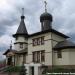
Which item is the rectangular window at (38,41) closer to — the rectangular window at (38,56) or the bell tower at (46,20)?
the rectangular window at (38,56)

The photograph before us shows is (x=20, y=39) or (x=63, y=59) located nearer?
(x=63, y=59)

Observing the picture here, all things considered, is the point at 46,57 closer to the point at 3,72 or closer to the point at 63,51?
the point at 63,51

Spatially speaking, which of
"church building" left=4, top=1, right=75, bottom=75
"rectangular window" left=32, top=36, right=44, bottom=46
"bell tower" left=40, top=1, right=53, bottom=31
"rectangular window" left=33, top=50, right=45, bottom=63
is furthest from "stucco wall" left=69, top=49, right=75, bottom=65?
"bell tower" left=40, top=1, right=53, bottom=31

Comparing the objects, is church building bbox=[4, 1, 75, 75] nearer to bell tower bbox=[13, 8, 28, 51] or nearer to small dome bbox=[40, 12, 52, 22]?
small dome bbox=[40, 12, 52, 22]

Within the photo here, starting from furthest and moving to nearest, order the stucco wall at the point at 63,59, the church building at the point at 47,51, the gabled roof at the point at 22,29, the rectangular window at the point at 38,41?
Answer: the gabled roof at the point at 22,29 → the rectangular window at the point at 38,41 → the church building at the point at 47,51 → the stucco wall at the point at 63,59

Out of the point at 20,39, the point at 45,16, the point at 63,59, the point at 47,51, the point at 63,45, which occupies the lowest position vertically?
the point at 63,59

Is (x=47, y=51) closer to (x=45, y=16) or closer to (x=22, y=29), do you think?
(x=45, y=16)

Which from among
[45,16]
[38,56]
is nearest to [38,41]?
[38,56]

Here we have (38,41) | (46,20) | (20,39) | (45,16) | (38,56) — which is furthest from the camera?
(20,39)

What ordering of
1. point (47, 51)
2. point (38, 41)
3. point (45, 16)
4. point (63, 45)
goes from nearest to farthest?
point (63, 45) < point (47, 51) < point (38, 41) < point (45, 16)

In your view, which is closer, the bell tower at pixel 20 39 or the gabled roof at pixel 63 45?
the gabled roof at pixel 63 45

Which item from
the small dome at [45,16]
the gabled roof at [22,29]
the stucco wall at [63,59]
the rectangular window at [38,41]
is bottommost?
the stucco wall at [63,59]

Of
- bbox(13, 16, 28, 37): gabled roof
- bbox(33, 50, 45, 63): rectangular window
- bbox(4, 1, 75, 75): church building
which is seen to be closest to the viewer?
bbox(4, 1, 75, 75): church building

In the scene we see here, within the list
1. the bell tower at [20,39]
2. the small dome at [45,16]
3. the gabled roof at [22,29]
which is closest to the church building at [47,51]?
the small dome at [45,16]
